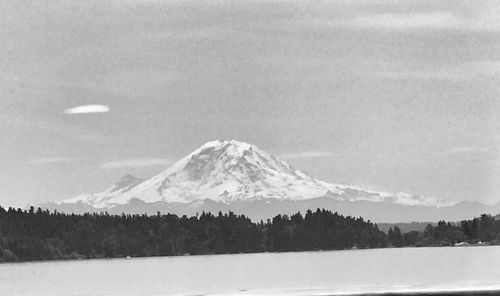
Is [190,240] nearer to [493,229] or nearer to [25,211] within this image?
[25,211]

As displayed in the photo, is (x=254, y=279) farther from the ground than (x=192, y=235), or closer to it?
closer to it

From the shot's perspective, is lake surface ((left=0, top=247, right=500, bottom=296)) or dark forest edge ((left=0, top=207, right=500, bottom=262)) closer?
lake surface ((left=0, top=247, right=500, bottom=296))

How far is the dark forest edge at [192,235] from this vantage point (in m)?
109

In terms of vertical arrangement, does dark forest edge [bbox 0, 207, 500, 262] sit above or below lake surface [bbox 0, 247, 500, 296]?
above

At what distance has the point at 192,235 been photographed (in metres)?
122

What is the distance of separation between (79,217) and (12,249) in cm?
1159

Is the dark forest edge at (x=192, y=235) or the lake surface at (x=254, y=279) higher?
the dark forest edge at (x=192, y=235)

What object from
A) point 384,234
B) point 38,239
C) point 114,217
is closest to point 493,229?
point 384,234

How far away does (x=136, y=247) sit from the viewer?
4523 inches

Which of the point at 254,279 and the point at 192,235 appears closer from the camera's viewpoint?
the point at 254,279

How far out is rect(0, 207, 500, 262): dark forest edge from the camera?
10894 cm

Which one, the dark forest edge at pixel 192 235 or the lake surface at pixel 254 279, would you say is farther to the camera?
the dark forest edge at pixel 192 235

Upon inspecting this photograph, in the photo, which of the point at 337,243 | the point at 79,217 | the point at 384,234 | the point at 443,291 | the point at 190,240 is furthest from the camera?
the point at 384,234

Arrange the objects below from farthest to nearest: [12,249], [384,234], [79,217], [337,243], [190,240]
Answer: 1. [384,234]
2. [337,243]
3. [190,240]
4. [79,217]
5. [12,249]
